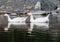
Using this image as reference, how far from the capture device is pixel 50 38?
5.86 m

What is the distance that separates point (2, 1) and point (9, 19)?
120 cm

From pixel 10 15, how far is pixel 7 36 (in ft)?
16.5

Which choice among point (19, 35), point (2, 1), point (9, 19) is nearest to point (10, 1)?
point (2, 1)

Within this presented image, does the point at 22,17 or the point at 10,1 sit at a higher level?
the point at 10,1

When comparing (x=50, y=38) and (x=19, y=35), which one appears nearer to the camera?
(x=50, y=38)

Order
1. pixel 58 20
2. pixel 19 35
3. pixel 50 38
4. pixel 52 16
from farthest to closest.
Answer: pixel 52 16, pixel 58 20, pixel 19 35, pixel 50 38

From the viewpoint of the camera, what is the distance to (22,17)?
11023 mm

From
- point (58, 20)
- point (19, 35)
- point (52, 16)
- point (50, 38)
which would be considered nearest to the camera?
point (50, 38)

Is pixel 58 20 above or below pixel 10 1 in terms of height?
below

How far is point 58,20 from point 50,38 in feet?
14.5

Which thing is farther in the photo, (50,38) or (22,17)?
(22,17)

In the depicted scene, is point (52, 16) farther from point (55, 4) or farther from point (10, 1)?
point (10, 1)

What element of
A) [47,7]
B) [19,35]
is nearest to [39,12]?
[47,7]

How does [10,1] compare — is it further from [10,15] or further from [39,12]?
[39,12]
